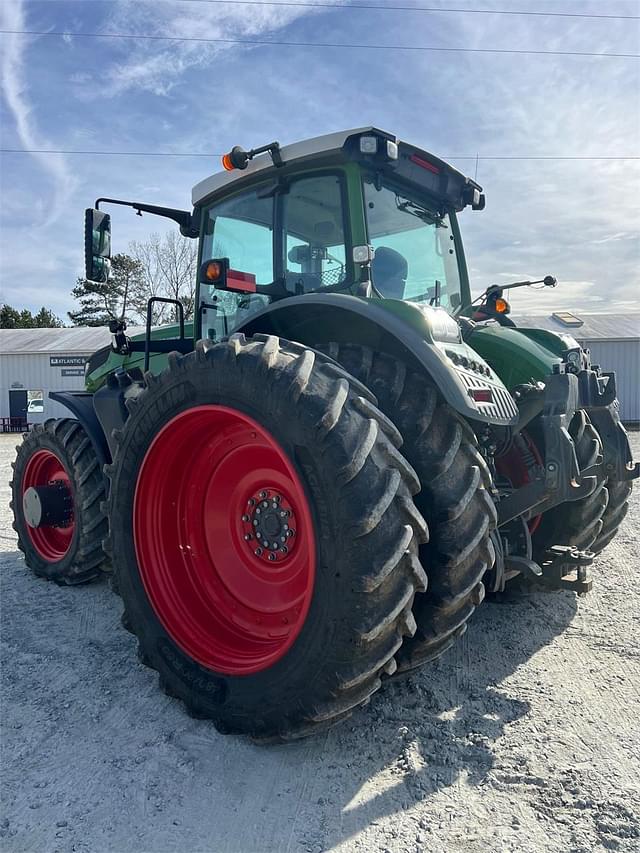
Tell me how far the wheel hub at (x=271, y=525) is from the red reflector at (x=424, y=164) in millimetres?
1962

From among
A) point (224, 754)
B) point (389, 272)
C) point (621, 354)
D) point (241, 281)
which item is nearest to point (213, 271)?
point (241, 281)

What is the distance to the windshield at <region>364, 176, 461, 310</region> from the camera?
10.3 ft

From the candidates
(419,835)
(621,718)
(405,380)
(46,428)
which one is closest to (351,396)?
(405,380)

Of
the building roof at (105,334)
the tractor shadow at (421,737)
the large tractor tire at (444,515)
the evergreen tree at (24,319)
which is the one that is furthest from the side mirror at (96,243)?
the evergreen tree at (24,319)

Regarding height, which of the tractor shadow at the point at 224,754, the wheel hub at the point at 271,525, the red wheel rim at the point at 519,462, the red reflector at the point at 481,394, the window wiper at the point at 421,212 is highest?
the window wiper at the point at 421,212

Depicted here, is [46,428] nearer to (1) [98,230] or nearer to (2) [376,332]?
(1) [98,230]

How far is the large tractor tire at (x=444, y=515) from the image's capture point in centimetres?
211

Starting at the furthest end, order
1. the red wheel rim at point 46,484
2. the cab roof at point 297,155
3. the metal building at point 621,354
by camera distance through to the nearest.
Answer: the metal building at point 621,354 < the red wheel rim at point 46,484 < the cab roof at point 297,155

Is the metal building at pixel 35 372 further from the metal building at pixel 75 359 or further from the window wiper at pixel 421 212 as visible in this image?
the window wiper at pixel 421 212

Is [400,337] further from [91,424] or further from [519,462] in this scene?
[91,424]

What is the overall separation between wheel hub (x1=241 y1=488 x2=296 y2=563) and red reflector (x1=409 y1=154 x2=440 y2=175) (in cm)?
196

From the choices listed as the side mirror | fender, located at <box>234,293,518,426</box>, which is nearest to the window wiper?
fender, located at <box>234,293,518,426</box>

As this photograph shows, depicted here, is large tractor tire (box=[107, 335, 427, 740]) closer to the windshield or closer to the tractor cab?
the tractor cab

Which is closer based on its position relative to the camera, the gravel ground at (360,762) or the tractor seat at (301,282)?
the gravel ground at (360,762)
